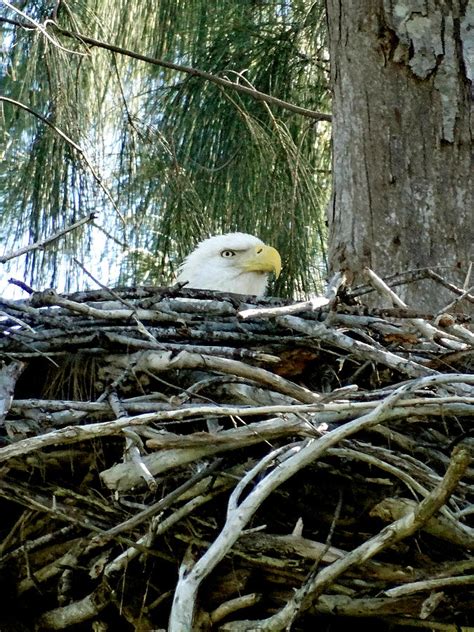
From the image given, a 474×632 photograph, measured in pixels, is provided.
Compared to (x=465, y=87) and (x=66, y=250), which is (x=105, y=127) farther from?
(x=465, y=87)

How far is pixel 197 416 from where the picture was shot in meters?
2.56

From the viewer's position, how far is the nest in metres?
2.37

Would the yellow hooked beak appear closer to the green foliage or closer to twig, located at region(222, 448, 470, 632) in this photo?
the green foliage

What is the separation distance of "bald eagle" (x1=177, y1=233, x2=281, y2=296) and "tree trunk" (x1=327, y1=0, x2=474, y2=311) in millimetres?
777

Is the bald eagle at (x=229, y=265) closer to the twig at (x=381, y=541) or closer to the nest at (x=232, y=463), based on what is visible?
the nest at (x=232, y=463)

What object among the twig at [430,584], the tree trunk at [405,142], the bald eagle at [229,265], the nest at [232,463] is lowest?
the twig at [430,584]

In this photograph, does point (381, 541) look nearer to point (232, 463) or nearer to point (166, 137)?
point (232, 463)

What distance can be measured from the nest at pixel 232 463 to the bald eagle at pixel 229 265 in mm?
1388

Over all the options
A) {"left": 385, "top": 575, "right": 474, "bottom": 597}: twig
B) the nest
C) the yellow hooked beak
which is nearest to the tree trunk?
the nest

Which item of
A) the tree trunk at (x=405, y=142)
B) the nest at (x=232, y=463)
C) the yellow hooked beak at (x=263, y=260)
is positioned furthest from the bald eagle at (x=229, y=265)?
the nest at (x=232, y=463)

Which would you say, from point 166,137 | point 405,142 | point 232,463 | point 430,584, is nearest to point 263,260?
point 166,137

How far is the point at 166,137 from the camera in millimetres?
4516

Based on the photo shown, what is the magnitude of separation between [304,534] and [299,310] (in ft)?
1.52

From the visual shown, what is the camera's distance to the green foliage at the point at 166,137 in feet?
14.0
